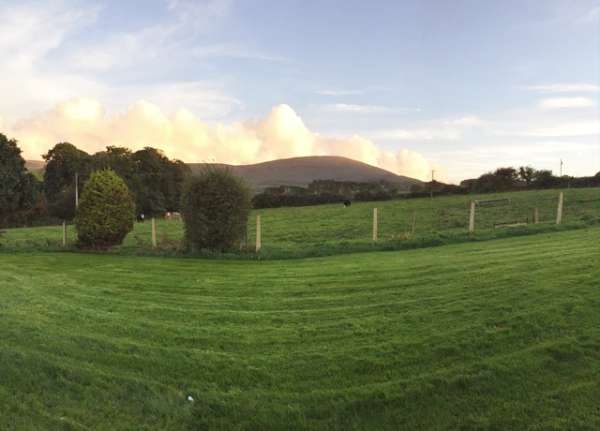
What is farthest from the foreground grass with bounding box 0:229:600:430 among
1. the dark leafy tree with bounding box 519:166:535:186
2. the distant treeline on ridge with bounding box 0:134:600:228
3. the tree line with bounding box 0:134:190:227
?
the tree line with bounding box 0:134:190:227

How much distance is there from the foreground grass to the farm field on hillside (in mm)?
8664

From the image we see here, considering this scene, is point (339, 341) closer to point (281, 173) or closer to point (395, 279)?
point (395, 279)

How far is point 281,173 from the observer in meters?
72.5

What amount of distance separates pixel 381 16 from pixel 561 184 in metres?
35.6

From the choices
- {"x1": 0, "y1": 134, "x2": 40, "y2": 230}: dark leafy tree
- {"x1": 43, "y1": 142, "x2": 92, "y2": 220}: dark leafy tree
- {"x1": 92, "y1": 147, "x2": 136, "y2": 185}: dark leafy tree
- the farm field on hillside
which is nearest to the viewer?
the farm field on hillside

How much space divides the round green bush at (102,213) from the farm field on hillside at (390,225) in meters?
0.90

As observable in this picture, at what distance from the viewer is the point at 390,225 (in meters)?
29.1

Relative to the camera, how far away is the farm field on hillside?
1828 cm

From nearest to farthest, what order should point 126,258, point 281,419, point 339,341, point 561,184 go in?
point 281,419, point 339,341, point 126,258, point 561,184

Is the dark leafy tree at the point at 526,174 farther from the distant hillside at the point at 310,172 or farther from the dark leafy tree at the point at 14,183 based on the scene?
the dark leafy tree at the point at 14,183

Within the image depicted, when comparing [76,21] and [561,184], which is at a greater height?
[76,21]

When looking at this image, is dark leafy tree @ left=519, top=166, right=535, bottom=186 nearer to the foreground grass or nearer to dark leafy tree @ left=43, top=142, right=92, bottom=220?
the foreground grass

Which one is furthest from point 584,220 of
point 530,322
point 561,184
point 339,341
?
point 561,184

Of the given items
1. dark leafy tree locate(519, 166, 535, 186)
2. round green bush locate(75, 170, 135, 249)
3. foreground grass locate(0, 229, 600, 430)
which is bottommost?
foreground grass locate(0, 229, 600, 430)
